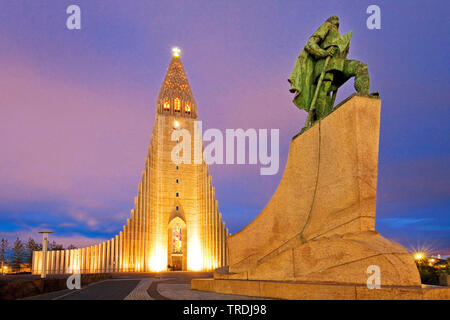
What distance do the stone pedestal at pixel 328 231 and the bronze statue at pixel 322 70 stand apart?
0.93m

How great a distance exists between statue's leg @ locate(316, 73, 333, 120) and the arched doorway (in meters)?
26.3

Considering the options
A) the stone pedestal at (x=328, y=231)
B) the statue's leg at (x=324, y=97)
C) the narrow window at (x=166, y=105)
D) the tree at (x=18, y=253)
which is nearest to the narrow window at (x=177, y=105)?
the narrow window at (x=166, y=105)

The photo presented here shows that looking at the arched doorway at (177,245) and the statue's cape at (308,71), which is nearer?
the statue's cape at (308,71)

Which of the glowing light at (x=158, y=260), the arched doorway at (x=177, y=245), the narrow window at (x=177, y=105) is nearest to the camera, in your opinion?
the glowing light at (x=158, y=260)

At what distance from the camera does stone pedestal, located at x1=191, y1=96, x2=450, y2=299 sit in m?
5.27

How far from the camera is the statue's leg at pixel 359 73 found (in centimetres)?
705

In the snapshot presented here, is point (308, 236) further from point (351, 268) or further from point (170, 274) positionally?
point (170, 274)

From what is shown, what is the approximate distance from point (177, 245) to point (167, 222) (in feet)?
9.64

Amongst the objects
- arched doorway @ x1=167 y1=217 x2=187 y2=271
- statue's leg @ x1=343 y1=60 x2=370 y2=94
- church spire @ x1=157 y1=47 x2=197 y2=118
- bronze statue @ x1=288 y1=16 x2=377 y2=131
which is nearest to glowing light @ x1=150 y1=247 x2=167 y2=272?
arched doorway @ x1=167 y1=217 x2=187 y2=271

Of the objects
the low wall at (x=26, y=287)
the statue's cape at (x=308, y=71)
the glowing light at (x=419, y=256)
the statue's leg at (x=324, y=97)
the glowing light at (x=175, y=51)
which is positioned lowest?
the low wall at (x=26, y=287)

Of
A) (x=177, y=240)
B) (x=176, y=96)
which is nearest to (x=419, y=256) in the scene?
(x=177, y=240)

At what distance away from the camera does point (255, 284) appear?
6.88 meters

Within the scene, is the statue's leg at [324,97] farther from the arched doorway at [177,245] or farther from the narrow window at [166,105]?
the narrow window at [166,105]

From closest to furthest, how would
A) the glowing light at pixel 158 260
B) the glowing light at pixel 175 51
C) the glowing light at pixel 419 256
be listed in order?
1. the glowing light at pixel 419 256
2. the glowing light at pixel 158 260
3. the glowing light at pixel 175 51
